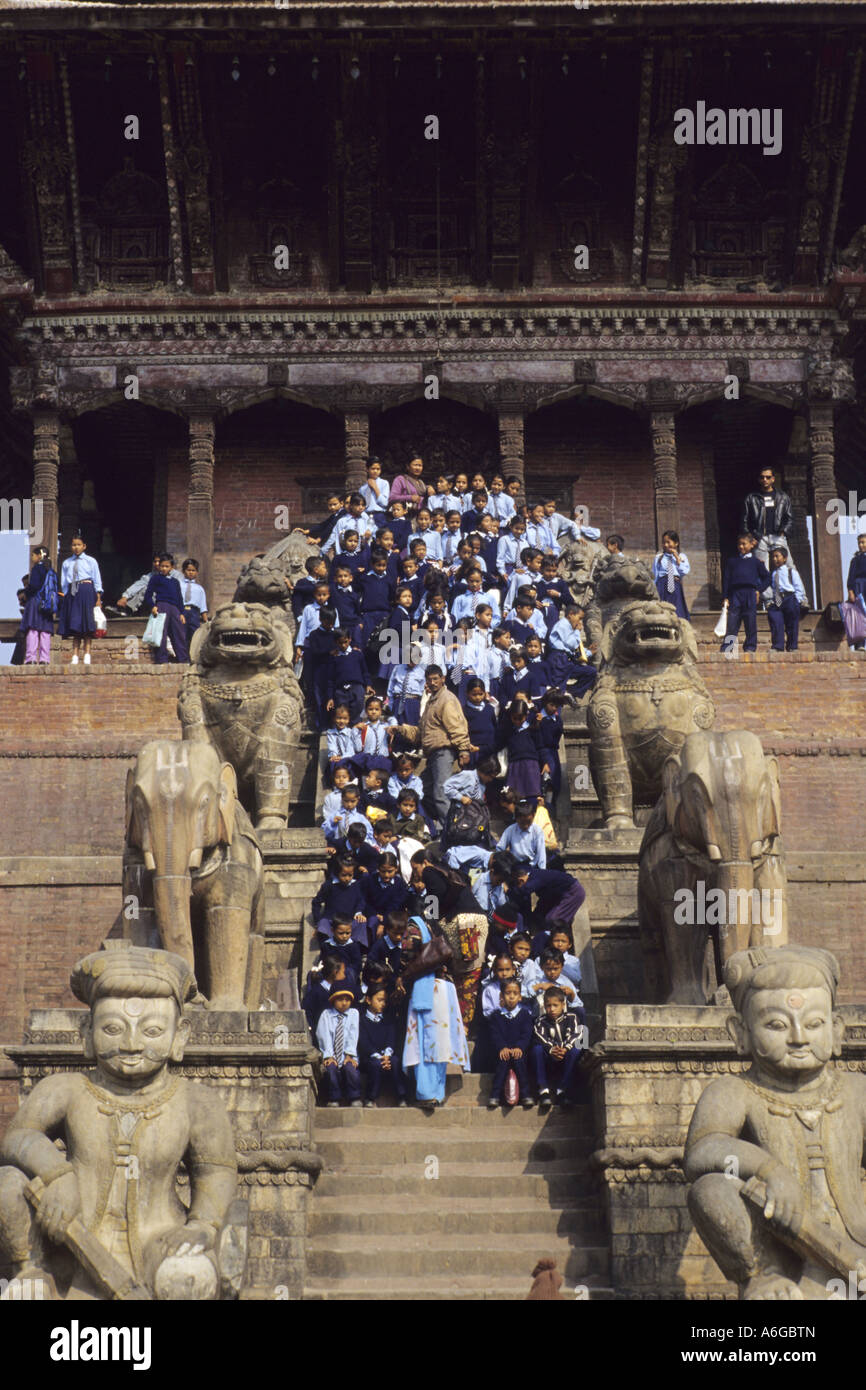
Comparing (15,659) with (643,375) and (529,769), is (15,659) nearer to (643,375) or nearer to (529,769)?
(529,769)

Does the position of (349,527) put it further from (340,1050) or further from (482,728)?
(340,1050)

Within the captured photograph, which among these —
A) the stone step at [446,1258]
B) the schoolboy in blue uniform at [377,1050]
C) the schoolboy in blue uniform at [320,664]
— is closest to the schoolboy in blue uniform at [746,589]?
the schoolboy in blue uniform at [320,664]

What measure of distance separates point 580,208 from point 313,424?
15.0ft

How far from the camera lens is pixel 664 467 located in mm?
29750

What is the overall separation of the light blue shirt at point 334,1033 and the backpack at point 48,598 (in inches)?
391

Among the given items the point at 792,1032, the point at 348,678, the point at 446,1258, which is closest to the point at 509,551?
the point at 348,678

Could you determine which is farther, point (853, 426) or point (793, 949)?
point (853, 426)

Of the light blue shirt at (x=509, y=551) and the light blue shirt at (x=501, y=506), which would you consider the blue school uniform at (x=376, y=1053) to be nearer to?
the light blue shirt at (x=509, y=551)

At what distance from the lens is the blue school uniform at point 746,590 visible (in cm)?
→ 2258

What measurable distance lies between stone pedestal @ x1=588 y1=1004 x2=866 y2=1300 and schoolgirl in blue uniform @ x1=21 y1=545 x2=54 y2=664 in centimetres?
1114

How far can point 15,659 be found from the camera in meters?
23.6

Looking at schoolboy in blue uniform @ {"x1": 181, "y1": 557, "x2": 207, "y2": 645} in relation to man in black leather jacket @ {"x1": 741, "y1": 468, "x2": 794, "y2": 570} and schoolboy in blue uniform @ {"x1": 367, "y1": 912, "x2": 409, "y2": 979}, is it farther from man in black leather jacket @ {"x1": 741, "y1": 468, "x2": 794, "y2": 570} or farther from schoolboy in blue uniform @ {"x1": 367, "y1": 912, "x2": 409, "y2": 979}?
schoolboy in blue uniform @ {"x1": 367, "y1": 912, "x2": 409, "y2": 979}
